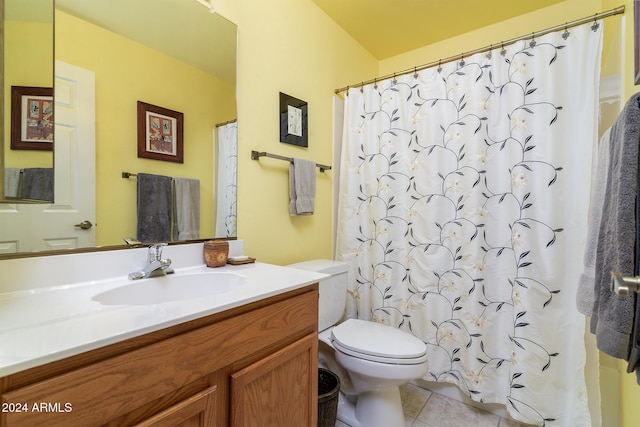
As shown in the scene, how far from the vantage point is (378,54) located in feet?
7.75

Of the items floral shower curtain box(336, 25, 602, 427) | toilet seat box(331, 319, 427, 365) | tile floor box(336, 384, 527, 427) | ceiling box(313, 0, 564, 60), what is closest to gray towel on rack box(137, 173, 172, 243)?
toilet seat box(331, 319, 427, 365)

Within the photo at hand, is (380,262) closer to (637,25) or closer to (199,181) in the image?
(199,181)

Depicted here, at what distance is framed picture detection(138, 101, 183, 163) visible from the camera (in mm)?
1055

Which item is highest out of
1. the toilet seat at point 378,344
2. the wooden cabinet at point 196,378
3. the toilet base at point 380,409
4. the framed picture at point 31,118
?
the framed picture at point 31,118

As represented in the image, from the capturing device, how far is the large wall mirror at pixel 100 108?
79cm

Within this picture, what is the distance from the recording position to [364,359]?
4.17 ft

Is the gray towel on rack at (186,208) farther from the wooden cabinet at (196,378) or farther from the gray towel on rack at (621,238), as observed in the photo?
the gray towel on rack at (621,238)

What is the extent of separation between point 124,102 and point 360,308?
65.7 inches

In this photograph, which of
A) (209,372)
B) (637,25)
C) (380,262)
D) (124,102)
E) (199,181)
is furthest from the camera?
(380,262)

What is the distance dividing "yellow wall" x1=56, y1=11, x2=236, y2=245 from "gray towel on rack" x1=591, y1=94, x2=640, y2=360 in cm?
132

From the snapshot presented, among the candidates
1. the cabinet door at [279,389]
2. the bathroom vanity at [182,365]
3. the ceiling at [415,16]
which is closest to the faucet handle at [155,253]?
the bathroom vanity at [182,365]

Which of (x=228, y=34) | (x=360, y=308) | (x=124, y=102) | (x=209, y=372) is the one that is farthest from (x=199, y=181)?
(x=360, y=308)

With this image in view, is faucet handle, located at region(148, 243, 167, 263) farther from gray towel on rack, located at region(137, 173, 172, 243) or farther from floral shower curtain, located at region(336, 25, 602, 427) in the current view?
floral shower curtain, located at region(336, 25, 602, 427)

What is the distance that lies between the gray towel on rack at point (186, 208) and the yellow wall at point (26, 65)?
15.7 inches
